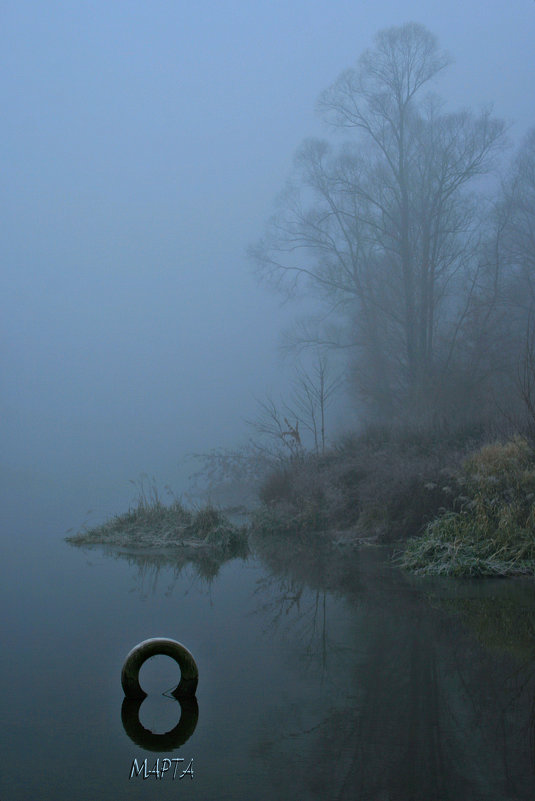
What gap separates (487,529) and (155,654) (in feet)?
22.3

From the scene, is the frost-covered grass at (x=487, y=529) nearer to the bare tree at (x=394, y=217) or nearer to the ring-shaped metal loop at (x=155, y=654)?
the ring-shaped metal loop at (x=155, y=654)

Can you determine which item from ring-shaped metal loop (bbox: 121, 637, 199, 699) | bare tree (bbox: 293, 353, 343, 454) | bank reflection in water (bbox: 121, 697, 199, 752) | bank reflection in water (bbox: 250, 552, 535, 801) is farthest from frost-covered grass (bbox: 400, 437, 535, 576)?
bare tree (bbox: 293, 353, 343, 454)

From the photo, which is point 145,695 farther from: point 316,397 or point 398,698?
point 316,397

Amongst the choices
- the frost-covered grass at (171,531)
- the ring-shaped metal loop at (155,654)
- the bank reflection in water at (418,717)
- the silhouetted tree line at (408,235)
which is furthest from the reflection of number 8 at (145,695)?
the silhouetted tree line at (408,235)

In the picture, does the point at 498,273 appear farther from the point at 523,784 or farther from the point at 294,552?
the point at 523,784

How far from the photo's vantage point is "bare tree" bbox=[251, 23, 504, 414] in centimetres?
2850

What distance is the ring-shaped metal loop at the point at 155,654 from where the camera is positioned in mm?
5184

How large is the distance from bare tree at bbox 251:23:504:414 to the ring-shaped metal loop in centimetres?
2224

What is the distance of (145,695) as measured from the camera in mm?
5652

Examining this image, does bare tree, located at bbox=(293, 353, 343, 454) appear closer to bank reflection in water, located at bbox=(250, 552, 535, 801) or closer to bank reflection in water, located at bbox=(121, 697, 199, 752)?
bank reflection in water, located at bbox=(250, 552, 535, 801)

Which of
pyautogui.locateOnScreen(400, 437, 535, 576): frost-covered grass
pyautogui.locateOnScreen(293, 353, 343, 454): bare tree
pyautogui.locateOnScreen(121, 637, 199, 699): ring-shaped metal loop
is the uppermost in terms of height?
pyautogui.locateOnScreen(293, 353, 343, 454): bare tree

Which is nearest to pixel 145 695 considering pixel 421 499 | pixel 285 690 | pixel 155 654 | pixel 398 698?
pixel 155 654

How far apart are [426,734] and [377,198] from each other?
2703cm

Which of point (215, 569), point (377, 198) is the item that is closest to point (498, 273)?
point (377, 198)
